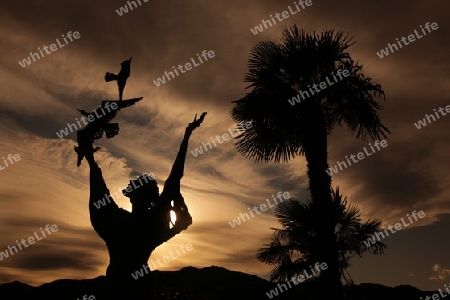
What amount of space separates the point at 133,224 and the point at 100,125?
1.07 m

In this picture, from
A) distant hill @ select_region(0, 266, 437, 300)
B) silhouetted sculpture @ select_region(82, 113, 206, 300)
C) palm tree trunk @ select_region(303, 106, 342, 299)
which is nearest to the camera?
silhouetted sculpture @ select_region(82, 113, 206, 300)

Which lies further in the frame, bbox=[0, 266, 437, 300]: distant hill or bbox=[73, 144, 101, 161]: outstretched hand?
bbox=[0, 266, 437, 300]: distant hill

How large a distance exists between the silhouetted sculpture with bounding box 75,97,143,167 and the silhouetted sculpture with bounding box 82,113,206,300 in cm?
9

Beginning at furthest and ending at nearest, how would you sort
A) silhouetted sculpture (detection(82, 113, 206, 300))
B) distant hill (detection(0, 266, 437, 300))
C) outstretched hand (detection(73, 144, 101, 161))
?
distant hill (detection(0, 266, 437, 300)) < outstretched hand (detection(73, 144, 101, 161)) < silhouetted sculpture (detection(82, 113, 206, 300))

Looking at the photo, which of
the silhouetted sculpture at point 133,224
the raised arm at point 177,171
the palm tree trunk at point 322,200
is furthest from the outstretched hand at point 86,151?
the palm tree trunk at point 322,200

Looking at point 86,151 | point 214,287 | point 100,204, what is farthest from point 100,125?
point 214,287

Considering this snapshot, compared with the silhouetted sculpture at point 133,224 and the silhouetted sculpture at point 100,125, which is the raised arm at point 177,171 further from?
the silhouetted sculpture at point 100,125

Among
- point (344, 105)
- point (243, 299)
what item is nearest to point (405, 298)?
point (243, 299)

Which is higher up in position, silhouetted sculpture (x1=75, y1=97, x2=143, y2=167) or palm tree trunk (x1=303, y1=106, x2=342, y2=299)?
silhouetted sculpture (x1=75, y1=97, x2=143, y2=167)

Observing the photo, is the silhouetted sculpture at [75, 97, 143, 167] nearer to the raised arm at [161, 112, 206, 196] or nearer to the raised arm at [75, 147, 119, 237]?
the raised arm at [75, 147, 119, 237]

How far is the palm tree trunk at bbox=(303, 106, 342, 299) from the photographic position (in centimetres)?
888

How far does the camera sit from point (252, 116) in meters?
10.8

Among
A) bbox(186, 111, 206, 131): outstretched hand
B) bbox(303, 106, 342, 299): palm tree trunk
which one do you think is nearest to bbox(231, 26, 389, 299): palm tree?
bbox(303, 106, 342, 299): palm tree trunk

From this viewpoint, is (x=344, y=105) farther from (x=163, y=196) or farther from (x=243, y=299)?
(x=243, y=299)
